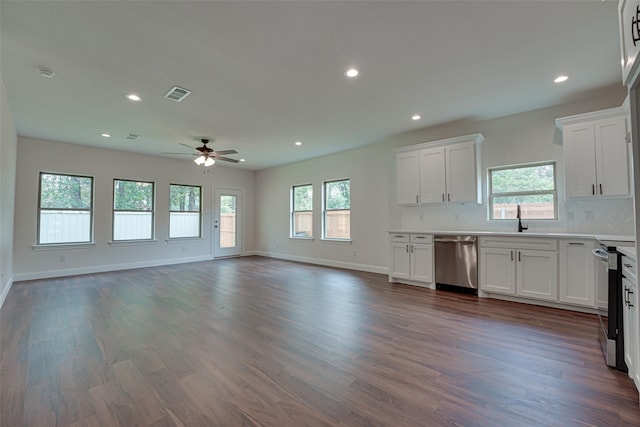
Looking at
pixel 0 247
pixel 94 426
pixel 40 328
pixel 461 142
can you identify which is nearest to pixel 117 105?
pixel 0 247

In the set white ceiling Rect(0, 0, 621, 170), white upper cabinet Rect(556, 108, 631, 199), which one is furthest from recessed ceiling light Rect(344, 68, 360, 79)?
white upper cabinet Rect(556, 108, 631, 199)

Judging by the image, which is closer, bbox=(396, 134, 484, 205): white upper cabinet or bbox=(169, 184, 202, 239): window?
bbox=(396, 134, 484, 205): white upper cabinet

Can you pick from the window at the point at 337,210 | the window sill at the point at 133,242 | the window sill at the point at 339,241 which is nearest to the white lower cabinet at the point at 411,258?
the window sill at the point at 339,241

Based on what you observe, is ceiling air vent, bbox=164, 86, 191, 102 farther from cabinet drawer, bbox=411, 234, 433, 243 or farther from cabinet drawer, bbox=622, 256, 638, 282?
cabinet drawer, bbox=622, 256, 638, 282

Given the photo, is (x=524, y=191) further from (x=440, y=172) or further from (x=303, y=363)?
(x=303, y=363)

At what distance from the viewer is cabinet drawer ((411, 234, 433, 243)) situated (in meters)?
4.69

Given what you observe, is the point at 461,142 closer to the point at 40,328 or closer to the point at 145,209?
the point at 40,328

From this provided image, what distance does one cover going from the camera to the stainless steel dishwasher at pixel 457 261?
427 centimetres

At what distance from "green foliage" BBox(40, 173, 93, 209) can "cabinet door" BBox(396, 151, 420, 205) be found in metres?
6.60

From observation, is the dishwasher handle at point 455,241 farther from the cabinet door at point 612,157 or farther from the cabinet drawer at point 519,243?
the cabinet door at point 612,157

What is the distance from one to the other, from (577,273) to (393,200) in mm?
3027

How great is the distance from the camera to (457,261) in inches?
173

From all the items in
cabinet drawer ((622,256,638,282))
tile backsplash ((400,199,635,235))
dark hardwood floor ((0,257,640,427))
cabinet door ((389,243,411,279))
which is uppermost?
tile backsplash ((400,199,635,235))

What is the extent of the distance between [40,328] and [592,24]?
19.9 feet
